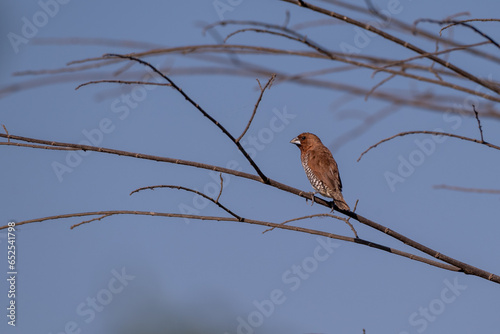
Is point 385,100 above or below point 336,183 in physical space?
below

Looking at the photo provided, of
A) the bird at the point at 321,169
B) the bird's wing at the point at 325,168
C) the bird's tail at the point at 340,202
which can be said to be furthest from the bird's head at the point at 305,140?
the bird's tail at the point at 340,202

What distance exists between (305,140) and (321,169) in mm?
873

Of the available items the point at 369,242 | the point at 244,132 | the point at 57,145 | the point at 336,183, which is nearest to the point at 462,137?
the point at 369,242

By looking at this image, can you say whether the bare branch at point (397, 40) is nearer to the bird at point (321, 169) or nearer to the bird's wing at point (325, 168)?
the bird at point (321, 169)

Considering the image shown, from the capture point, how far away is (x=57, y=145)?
2719mm

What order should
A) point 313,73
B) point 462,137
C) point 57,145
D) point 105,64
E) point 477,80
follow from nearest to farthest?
point 477,80
point 313,73
point 105,64
point 462,137
point 57,145

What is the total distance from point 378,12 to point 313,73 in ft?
0.87

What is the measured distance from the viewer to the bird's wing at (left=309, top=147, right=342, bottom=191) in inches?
258

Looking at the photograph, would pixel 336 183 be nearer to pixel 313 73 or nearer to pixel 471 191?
pixel 471 191

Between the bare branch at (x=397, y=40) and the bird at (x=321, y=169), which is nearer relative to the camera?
the bare branch at (x=397, y=40)

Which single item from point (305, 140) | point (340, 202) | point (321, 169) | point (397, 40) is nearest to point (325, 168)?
point (321, 169)

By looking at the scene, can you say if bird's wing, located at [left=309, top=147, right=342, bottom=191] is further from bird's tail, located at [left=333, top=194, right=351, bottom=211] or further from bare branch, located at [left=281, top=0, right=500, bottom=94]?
bare branch, located at [left=281, top=0, right=500, bottom=94]

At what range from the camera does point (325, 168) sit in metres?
6.75

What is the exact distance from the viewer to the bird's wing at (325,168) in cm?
656
